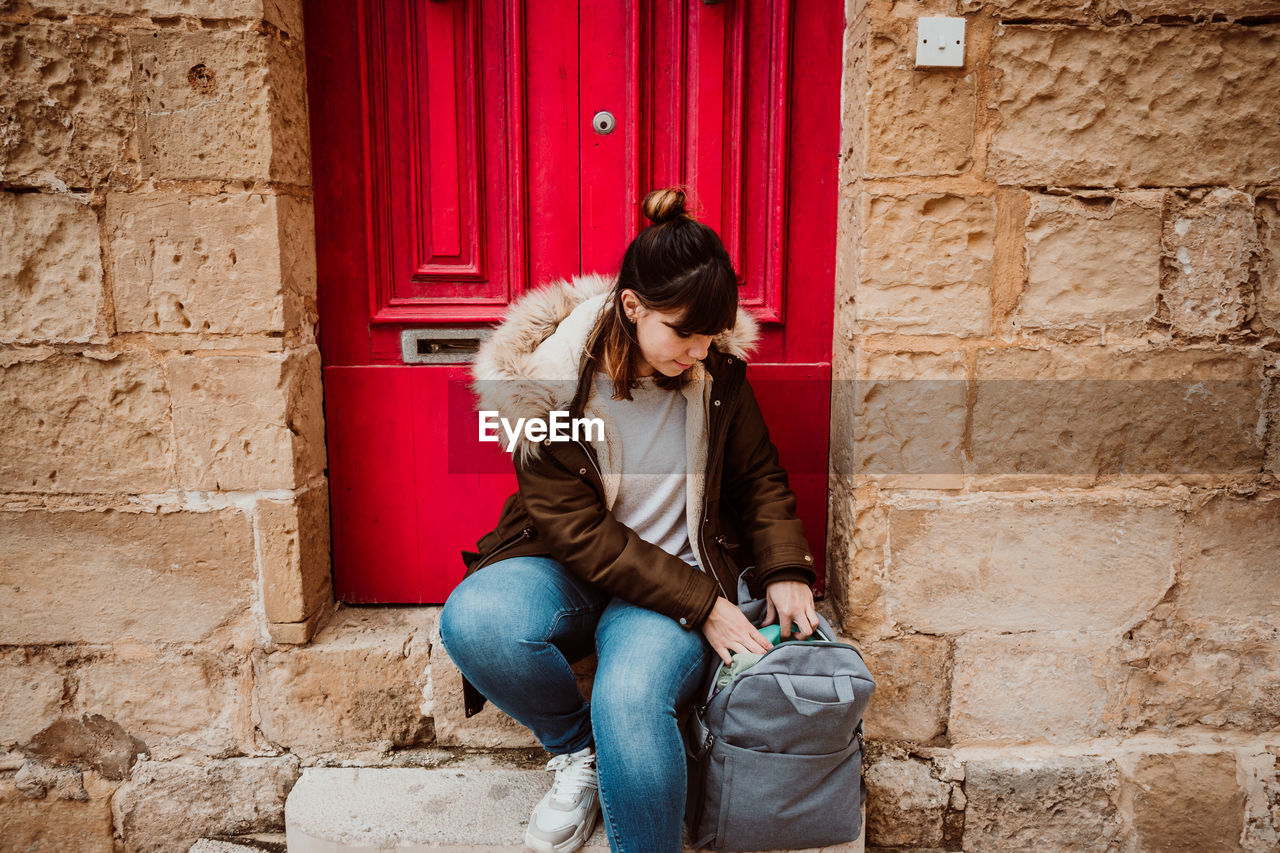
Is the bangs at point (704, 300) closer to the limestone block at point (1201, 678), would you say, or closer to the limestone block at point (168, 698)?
the limestone block at point (1201, 678)

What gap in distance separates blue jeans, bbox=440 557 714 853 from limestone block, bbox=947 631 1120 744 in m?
0.82

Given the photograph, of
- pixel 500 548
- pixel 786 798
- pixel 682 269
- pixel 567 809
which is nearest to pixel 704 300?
pixel 682 269

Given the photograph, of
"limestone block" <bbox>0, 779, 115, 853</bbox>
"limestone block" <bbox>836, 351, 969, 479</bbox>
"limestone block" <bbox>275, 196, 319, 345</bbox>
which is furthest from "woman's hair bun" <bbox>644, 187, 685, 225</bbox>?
"limestone block" <bbox>0, 779, 115, 853</bbox>

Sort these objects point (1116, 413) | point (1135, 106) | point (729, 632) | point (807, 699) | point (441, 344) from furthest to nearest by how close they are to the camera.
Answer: point (441, 344), point (1116, 413), point (1135, 106), point (729, 632), point (807, 699)

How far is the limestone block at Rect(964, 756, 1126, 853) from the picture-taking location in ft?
7.05

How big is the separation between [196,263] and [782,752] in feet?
6.11

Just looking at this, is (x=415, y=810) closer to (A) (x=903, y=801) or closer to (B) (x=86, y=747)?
(B) (x=86, y=747)

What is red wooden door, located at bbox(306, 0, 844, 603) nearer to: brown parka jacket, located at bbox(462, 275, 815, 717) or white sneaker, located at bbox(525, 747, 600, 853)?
brown parka jacket, located at bbox(462, 275, 815, 717)

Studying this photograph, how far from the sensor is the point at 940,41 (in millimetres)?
1900

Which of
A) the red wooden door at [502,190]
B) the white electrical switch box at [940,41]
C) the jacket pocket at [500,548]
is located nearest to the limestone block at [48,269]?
the red wooden door at [502,190]

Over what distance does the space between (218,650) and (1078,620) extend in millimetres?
2358

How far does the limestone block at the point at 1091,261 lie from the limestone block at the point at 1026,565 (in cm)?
51

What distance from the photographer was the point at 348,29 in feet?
7.12

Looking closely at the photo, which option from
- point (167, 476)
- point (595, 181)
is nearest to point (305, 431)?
point (167, 476)
